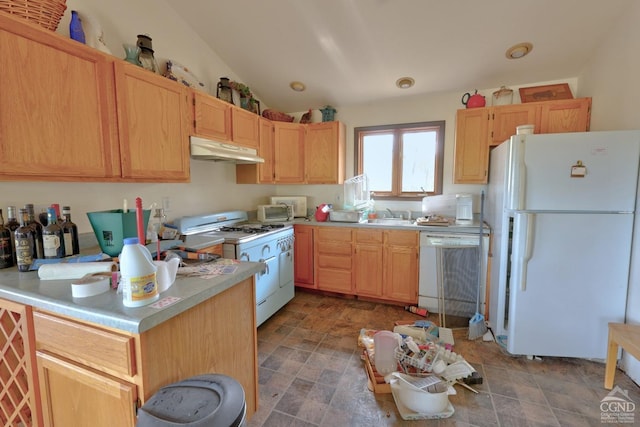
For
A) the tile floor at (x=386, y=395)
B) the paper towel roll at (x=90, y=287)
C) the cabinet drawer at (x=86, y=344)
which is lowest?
the tile floor at (x=386, y=395)

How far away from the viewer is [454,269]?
2.64 metres

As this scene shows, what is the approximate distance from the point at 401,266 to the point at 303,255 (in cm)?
112

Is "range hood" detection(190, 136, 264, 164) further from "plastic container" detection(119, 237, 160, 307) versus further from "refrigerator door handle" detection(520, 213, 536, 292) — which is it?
"refrigerator door handle" detection(520, 213, 536, 292)

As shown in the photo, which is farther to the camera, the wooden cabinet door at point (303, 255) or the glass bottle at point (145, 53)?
the wooden cabinet door at point (303, 255)

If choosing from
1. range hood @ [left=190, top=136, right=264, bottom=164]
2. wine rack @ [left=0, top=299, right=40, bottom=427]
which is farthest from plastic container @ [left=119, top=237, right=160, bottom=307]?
range hood @ [left=190, top=136, right=264, bottom=164]

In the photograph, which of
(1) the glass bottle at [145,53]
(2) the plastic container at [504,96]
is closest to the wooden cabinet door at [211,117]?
(1) the glass bottle at [145,53]

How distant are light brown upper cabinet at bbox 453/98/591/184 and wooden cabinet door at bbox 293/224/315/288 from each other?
173 centimetres

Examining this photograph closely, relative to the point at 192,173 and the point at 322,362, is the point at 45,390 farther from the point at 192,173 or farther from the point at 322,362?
the point at 192,173

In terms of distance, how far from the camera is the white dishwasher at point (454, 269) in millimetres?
2588

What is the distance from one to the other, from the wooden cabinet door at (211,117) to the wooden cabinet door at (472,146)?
2.32 metres

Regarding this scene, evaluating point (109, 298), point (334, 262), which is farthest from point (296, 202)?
point (109, 298)

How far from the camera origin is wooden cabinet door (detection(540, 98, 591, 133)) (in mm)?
2500

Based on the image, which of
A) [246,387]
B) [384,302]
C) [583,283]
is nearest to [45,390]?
[246,387]

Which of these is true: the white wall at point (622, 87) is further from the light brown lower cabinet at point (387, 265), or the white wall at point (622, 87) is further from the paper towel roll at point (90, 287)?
the paper towel roll at point (90, 287)
